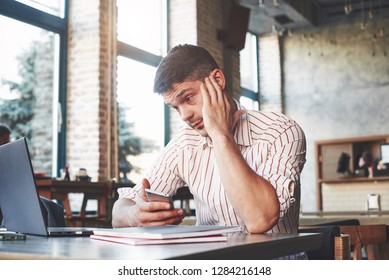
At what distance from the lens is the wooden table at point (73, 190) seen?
16.7 feet

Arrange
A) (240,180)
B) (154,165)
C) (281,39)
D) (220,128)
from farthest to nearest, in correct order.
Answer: (281,39), (154,165), (220,128), (240,180)

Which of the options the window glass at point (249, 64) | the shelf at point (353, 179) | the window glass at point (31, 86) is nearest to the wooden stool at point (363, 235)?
the window glass at point (31, 86)

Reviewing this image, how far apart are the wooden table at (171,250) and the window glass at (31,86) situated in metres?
4.54

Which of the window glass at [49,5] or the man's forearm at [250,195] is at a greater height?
the window glass at [49,5]

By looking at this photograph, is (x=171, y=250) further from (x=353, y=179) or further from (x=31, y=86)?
(x=353, y=179)

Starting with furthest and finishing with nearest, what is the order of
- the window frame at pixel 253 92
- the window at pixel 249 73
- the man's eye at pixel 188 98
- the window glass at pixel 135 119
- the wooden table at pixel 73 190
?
the window at pixel 249 73, the window frame at pixel 253 92, the window glass at pixel 135 119, the wooden table at pixel 73 190, the man's eye at pixel 188 98

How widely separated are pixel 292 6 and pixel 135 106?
12.9 ft

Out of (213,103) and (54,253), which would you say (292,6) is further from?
(54,253)

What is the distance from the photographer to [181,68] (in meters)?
1.78

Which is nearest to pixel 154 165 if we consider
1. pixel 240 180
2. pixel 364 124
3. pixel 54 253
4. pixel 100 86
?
pixel 240 180

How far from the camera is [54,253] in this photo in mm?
1007

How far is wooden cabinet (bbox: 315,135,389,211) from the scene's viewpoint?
391 inches

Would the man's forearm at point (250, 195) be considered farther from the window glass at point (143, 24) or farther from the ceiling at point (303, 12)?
the ceiling at point (303, 12)

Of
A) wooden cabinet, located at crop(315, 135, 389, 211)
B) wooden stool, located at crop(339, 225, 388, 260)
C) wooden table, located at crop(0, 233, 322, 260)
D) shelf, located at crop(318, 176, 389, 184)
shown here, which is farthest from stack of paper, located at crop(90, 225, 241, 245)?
wooden cabinet, located at crop(315, 135, 389, 211)
